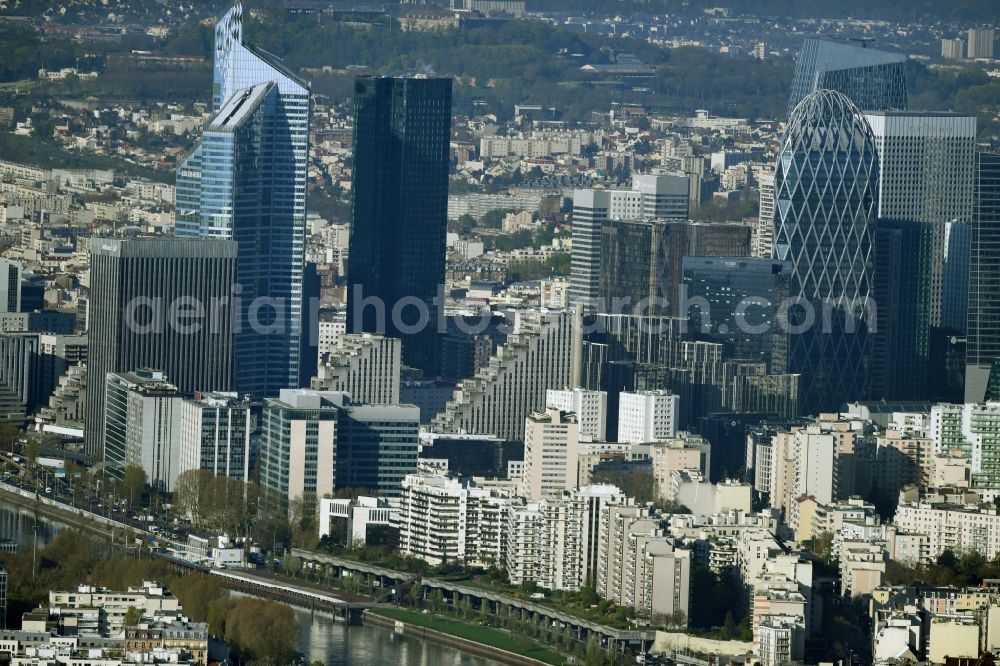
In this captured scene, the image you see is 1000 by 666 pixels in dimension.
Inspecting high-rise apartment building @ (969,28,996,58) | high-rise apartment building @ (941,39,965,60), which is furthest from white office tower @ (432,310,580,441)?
high-rise apartment building @ (969,28,996,58)

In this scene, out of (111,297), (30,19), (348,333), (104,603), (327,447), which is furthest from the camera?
(30,19)

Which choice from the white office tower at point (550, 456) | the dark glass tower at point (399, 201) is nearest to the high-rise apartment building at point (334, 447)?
the white office tower at point (550, 456)

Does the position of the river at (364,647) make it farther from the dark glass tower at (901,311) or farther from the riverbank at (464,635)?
the dark glass tower at (901,311)

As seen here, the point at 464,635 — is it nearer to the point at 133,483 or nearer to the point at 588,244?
the point at 133,483

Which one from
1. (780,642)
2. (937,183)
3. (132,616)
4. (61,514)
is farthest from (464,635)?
(937,183)

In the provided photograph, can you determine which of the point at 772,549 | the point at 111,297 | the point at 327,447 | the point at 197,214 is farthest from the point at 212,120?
the point at 772,549

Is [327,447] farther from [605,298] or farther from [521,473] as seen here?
[605,298]
